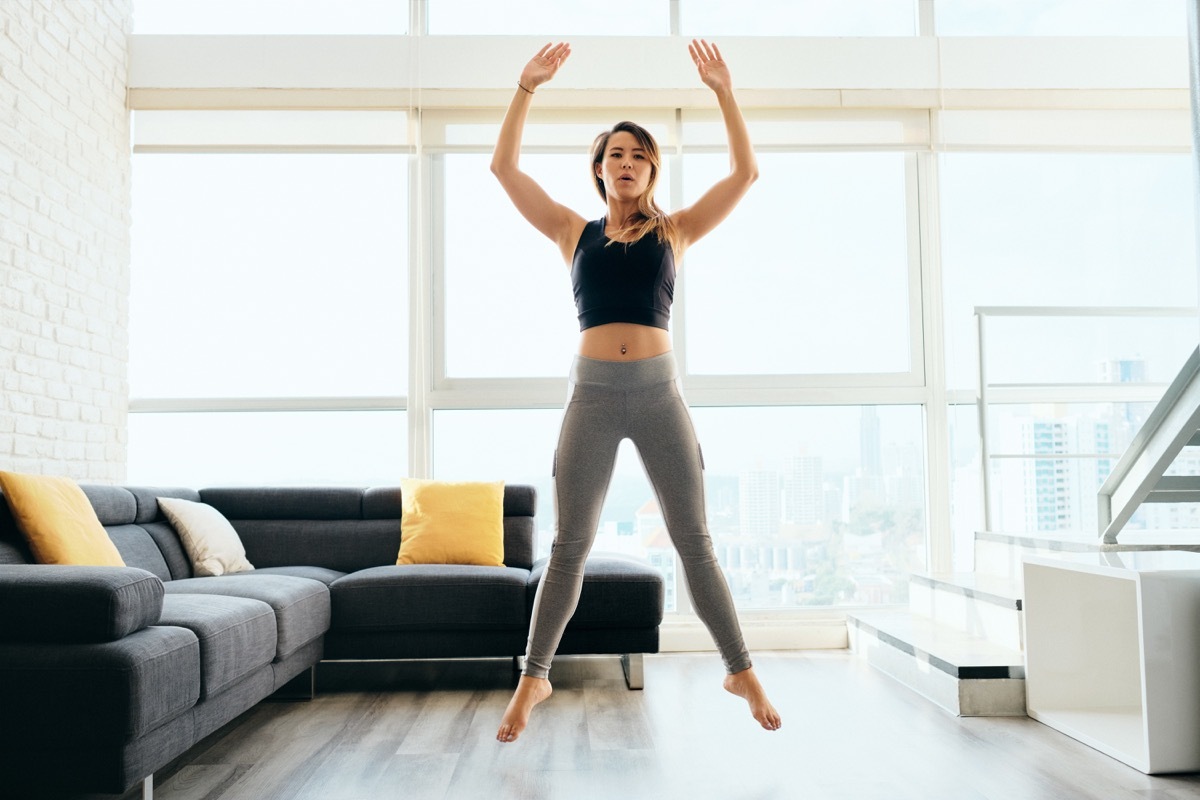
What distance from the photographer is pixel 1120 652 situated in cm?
277

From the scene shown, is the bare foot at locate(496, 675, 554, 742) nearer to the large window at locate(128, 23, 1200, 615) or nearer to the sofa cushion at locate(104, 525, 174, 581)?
the sofa cushion at locate(104, 525, 174, 581)

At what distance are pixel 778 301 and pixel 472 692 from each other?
92.8 inches

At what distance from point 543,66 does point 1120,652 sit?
2.31 meters

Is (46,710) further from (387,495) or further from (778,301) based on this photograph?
(778,301)

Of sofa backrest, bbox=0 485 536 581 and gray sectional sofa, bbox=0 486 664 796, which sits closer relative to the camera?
gray sectional sofa, bbox=0 486 664 796

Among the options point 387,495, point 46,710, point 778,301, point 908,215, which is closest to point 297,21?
point 387,495

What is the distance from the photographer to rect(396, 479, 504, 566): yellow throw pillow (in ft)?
12.2

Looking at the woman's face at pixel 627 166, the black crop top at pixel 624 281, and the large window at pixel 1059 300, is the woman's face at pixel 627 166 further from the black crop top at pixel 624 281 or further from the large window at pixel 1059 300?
the large window at pixel 1059 300

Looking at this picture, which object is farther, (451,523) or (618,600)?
(451,523)

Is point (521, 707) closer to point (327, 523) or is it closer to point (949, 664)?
point (949, 664)

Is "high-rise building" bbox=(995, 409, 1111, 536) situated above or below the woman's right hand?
below

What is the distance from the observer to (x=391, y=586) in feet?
10.9

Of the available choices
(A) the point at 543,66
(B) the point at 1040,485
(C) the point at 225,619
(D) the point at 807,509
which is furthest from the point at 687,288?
(C) the point at 225,619

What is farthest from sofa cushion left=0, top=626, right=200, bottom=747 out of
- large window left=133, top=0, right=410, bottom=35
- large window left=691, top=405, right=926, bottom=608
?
large window left=133, top=0, right=410, bottom=35
